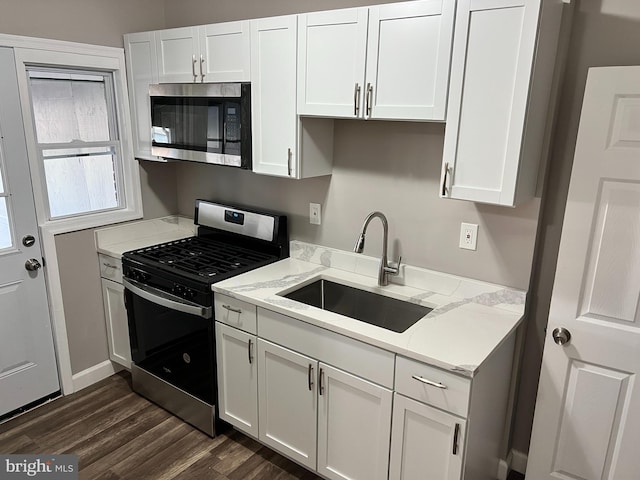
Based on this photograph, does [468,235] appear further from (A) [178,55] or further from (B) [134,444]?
(B) [134,444]

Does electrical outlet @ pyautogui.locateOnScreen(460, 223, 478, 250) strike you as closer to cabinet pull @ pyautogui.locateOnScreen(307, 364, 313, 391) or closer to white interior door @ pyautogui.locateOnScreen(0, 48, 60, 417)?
cabinet pull @ pyautogui.locateOnScreen(307, 364, 313, 391)

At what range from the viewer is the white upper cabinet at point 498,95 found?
161 cm

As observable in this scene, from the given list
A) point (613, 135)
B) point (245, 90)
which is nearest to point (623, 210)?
point (613, 135)

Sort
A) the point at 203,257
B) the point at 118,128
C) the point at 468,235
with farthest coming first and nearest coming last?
the point at 118,128 → the point at 203,257 → the point at 468,235

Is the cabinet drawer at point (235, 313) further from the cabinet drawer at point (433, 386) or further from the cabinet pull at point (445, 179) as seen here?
the cabinet pull at point (445, 179)

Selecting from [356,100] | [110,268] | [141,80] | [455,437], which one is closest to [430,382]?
[455,437]

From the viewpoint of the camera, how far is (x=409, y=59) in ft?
6.04

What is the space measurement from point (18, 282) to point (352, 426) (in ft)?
6.55

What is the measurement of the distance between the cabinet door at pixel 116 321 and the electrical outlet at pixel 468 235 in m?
2.02

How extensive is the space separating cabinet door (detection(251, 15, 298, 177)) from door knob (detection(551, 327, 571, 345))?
4.45 feet

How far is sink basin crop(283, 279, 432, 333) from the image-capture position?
224 centimetres

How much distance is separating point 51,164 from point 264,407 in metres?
1.83

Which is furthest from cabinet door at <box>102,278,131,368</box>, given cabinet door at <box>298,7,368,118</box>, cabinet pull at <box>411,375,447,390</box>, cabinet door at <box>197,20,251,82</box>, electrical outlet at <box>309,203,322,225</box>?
cabinet pull at <box>411,375,447,390</box>

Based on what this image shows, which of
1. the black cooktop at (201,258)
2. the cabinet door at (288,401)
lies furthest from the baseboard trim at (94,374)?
the cabinet door at (288,401)
